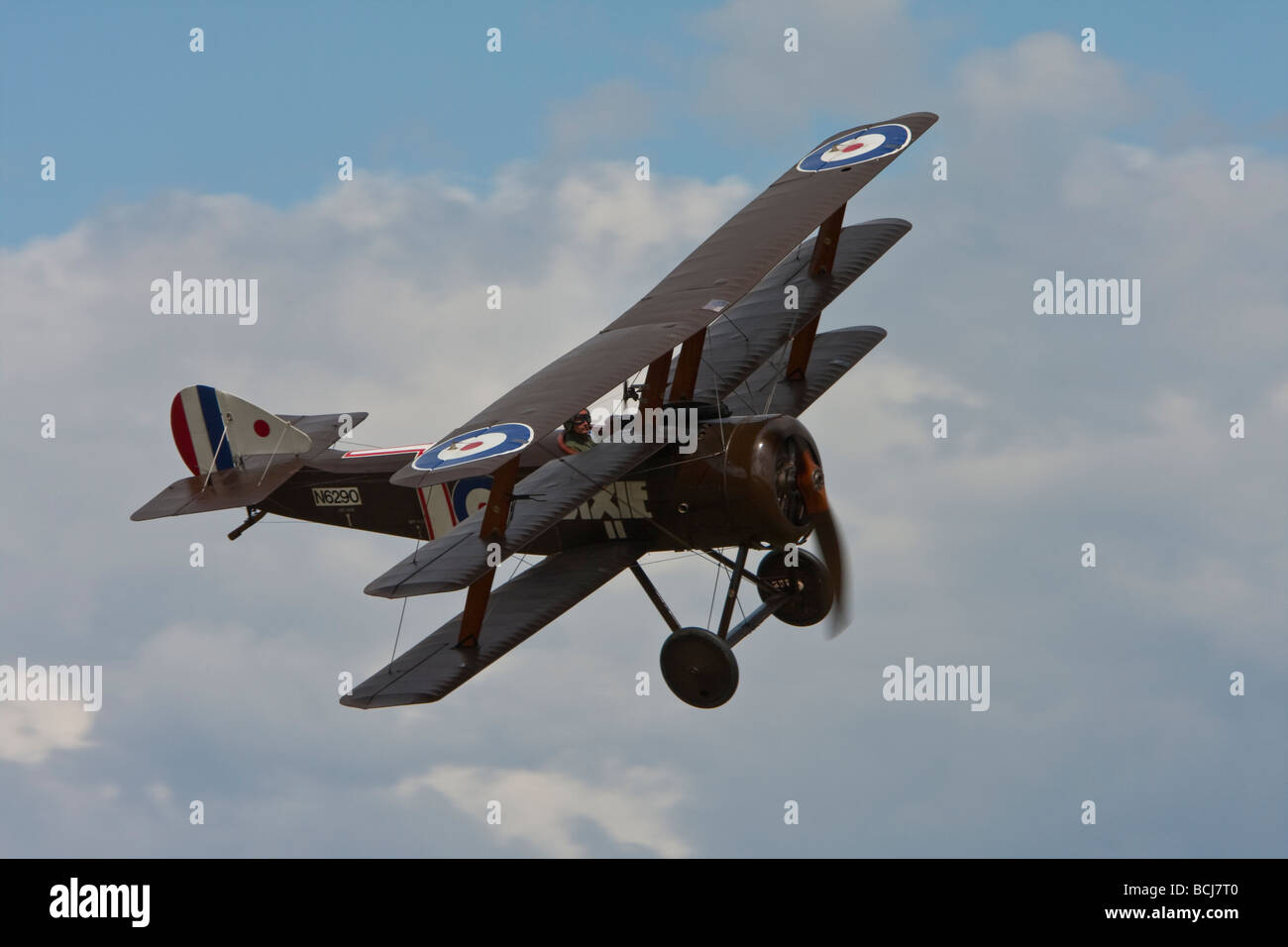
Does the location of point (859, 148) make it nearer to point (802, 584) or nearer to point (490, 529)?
point (802, 584)

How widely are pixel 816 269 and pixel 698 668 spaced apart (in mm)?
4918

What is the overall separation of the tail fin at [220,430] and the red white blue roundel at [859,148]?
231 inches

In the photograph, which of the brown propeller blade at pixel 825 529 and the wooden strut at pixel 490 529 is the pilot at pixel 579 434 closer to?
the wooden strut at pixel 490 529

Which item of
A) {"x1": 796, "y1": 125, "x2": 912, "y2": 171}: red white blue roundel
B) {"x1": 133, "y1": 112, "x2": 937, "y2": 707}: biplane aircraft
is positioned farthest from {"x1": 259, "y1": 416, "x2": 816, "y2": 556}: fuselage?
{"x1": 796, "y1": 125, "x2": 912, "y2": 171}: red white blue roundel

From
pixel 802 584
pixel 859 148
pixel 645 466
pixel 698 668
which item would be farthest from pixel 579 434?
pixel 859 148

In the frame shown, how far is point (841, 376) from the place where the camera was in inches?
807

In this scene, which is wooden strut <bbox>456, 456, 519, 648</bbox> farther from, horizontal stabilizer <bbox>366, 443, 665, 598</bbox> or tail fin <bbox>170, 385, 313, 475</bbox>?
tail fin <bbox>170, 385, 313, 475</bbox>

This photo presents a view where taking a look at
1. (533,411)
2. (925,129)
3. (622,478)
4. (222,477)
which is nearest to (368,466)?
(222,477)

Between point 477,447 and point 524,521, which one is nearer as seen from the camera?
point 477,447

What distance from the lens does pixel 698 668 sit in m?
17.8

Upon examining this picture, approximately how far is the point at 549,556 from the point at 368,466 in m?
2.58

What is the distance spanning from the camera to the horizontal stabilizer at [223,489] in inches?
792

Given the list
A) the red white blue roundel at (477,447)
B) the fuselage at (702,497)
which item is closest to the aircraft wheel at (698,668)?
the fuselage at (702,497)

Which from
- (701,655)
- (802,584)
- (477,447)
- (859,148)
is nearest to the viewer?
(477,447)
